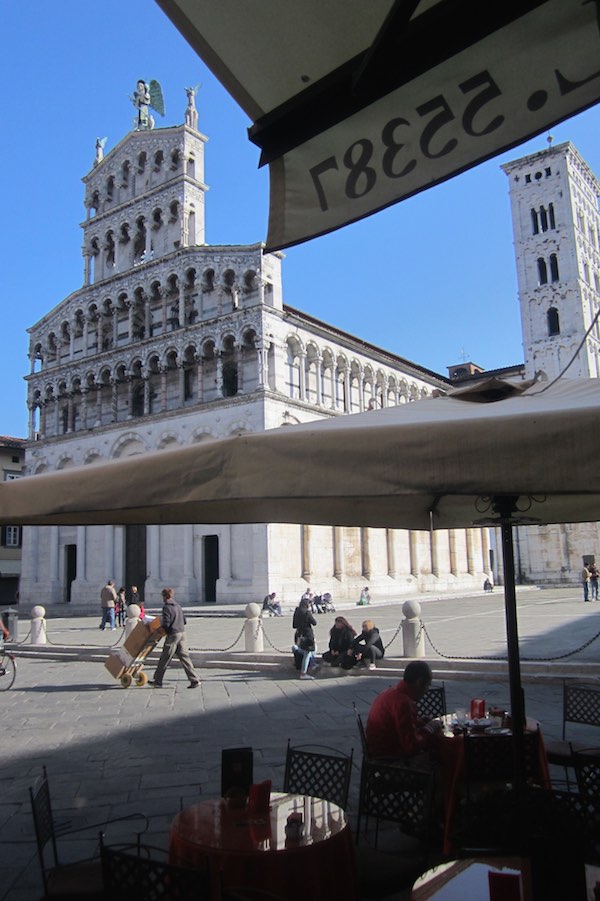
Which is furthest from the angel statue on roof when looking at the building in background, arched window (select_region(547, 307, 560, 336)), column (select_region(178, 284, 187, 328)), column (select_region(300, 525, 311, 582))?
arched window (select_region(547, 307, 560, 336))

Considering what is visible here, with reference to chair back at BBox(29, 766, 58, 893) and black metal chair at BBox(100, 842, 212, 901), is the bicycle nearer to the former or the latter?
chair back at BBox(29, 766, 58, 893)

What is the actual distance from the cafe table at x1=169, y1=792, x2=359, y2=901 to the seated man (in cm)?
118

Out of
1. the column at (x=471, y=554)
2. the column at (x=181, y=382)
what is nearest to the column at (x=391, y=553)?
the column at (x=471, y=554)

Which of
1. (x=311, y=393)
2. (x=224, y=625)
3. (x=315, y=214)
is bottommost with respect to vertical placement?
(x=224, y=625)

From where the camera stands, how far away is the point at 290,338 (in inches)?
1267

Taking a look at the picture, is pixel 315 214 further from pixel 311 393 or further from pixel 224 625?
pixel 311 393

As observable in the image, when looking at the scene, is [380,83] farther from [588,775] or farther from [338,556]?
[338,556]

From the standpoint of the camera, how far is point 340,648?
1178 centimetres

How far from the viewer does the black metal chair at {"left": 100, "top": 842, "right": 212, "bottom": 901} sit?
2.58 m

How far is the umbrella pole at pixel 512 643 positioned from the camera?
3.56 metres

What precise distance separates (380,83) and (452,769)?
4.01 meters

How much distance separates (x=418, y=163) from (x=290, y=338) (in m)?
29.4

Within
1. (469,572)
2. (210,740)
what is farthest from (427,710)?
(469,572)

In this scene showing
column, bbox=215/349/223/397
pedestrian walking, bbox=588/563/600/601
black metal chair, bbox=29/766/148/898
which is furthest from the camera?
column, bbox=215/349/223/397
